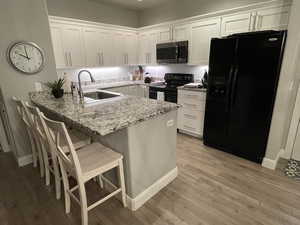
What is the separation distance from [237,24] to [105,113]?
2.76 meters

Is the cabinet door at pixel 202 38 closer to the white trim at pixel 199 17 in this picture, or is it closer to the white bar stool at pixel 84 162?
the white trim at pixel 199 17

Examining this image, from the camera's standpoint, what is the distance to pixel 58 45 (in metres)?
3.49

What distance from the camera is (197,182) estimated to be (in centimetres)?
225

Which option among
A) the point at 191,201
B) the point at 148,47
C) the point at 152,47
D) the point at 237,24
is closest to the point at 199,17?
the point at 237,24

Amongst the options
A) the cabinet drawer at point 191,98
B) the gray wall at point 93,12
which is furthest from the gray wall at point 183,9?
the cabinet drawer at point 191,98

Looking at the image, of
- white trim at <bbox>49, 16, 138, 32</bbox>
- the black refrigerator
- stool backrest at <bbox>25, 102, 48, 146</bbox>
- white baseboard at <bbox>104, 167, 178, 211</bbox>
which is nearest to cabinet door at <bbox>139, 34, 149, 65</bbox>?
white trim at <bbox>49, 16, 138, 32</bbox>

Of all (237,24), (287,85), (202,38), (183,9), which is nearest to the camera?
(287,85)

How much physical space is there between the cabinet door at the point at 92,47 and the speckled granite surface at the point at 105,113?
1.97 meters

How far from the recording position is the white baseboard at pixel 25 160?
8.71ft

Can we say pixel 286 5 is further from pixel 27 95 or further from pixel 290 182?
pixel 27 95

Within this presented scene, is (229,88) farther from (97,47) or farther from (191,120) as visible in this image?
(97,47)

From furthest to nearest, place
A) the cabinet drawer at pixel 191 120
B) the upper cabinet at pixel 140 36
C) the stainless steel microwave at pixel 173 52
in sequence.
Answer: the stainless steel microwave at pixel 173 52
the cabinet drawer at pixel 191 120
the upper cabinet at pixel 140 36

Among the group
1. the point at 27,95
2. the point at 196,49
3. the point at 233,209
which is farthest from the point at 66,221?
the point at 196,49

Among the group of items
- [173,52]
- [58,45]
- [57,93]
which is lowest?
[57,93]
